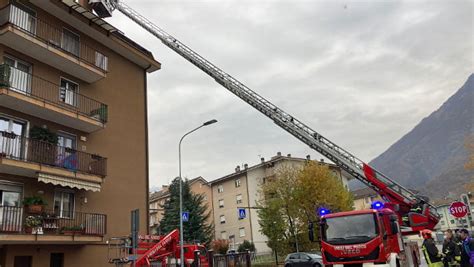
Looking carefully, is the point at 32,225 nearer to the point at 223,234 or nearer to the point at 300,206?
the point at 300,206

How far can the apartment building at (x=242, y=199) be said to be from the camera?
53969 millimetres

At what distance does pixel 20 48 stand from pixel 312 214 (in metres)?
27.5

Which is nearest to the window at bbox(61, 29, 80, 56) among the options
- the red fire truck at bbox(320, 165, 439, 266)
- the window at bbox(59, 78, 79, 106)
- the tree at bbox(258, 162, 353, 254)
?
the window at bbox(59, 78, 79, 106)

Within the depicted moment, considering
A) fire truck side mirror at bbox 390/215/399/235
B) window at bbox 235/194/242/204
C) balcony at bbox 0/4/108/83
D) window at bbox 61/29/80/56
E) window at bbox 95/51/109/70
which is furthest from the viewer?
window at bbox 235/194/242/204

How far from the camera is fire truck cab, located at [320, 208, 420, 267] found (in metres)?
12.1

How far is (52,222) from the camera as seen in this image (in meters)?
17.8

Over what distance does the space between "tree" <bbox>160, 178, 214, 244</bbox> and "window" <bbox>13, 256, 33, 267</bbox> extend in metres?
27.6

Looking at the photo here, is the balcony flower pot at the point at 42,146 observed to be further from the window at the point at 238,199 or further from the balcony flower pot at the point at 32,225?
the window at the point at 238,199

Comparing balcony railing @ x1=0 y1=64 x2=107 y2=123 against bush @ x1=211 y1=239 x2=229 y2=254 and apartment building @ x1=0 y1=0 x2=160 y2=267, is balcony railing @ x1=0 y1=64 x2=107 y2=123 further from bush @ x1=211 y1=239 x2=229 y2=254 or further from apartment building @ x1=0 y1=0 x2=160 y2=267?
bush @ x1=211 y1=239 x2=229 y2=254

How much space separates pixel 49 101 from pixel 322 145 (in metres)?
12.7

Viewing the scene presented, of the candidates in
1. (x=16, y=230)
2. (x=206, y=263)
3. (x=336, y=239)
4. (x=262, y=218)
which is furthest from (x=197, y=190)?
(x=336, y=239)

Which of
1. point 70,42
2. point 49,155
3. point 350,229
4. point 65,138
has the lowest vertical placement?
point 350,229

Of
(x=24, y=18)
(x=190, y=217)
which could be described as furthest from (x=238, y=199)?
(x=24, y=18)

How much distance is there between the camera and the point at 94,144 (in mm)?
21672
